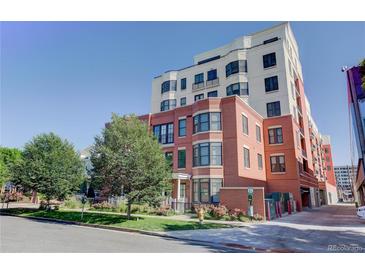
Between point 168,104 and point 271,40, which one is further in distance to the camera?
point 168,104

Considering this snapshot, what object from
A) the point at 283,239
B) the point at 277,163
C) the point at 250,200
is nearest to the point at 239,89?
the point at 277,163

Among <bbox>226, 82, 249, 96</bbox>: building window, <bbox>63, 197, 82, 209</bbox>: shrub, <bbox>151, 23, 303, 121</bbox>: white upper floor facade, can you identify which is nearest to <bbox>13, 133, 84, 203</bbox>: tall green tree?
<bbox>63, 197, 82, 209</bbox>: shrub

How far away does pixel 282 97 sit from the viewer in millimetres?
30734

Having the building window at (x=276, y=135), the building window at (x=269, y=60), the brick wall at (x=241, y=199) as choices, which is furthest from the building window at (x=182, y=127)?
the building window at (x=269, y=60)

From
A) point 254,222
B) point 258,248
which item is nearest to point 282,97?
point 254,222

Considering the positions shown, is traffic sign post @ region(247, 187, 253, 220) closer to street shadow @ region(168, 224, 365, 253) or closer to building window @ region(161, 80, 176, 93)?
street shadow @ region(168, 224, 365, 253)

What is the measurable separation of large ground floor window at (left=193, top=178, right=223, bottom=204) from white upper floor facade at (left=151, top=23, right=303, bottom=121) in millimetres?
13251

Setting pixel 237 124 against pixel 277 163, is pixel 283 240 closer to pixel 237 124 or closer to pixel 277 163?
pixel 237 124

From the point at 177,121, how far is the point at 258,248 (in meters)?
20.5

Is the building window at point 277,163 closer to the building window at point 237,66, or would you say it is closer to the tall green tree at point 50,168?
the building window at point 237,66

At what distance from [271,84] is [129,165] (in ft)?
76.7

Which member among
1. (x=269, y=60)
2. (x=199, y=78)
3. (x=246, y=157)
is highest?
(x=199, y=78)

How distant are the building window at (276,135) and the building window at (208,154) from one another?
30.8ft

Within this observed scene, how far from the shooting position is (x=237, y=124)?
24.6m
